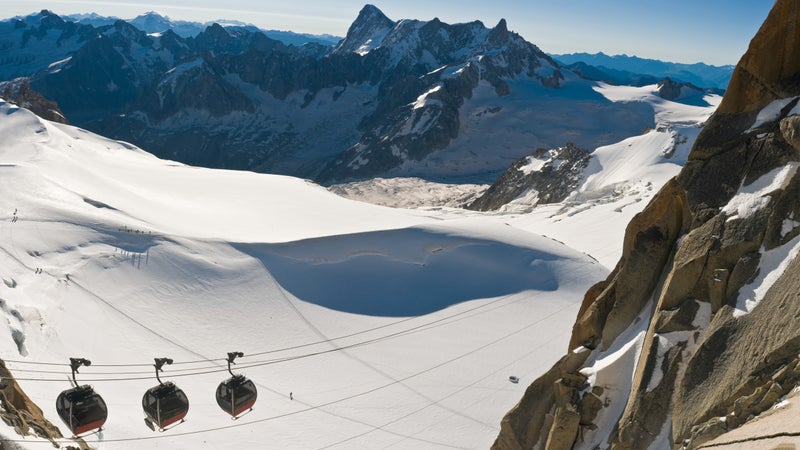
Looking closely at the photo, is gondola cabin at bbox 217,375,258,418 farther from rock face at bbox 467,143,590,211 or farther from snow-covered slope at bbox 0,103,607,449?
rock face at bbox 467,143,590,211

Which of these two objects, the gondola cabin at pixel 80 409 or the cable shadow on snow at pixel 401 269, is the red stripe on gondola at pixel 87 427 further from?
the cable shadow on snow at pixel 401 269

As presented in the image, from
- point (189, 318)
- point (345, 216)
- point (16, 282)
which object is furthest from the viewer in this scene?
point (345, 216)

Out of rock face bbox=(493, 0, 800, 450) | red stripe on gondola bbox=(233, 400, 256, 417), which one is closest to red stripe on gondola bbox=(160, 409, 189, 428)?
red stripe on gondola bbox=(233, 400, 256, 417)

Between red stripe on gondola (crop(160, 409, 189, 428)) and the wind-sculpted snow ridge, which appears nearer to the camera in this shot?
red stripe on gondola (crop(160, 409, 189, 428))

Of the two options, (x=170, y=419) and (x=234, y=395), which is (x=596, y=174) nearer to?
(x=234, y=395)

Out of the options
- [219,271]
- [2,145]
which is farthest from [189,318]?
[2,145]

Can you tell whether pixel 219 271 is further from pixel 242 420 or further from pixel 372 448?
pixel 372 448

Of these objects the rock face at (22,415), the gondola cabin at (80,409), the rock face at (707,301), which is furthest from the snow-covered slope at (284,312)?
the rock face at (707,301)
